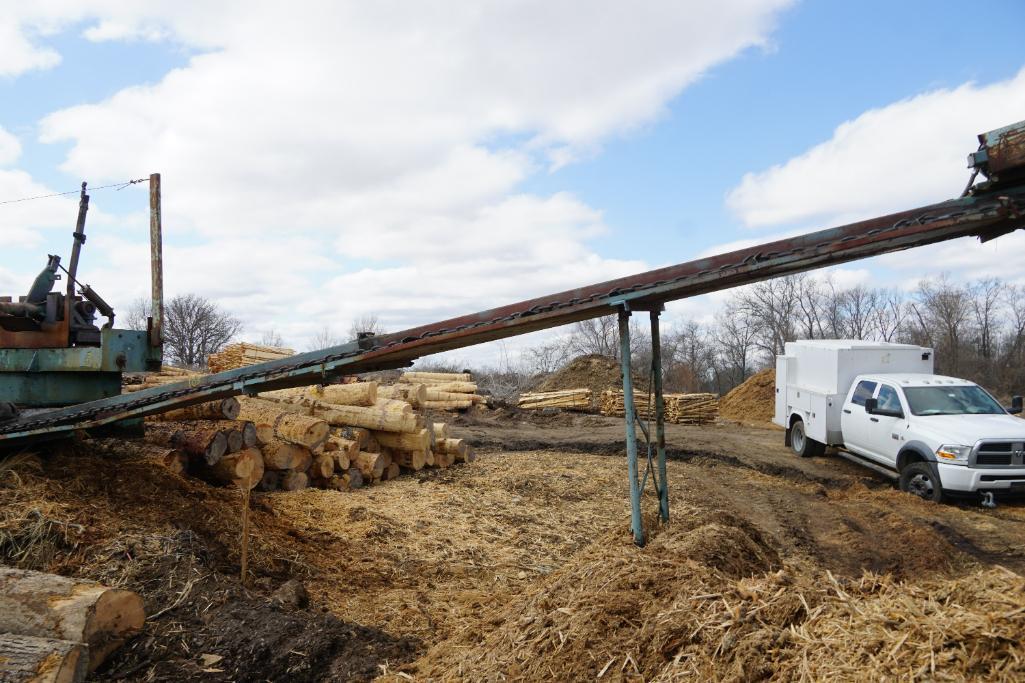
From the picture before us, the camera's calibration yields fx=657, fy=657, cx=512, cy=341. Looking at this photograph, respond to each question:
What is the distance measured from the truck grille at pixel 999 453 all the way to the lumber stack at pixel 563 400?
16.9m

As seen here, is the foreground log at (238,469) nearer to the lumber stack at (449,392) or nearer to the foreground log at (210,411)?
the foreground log at (210,411)

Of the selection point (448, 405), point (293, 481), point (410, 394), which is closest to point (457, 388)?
point (448, 405)

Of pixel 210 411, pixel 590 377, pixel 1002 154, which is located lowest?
pixel 590 377

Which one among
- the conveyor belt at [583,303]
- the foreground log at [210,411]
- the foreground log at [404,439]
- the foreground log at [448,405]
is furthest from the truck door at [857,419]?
the foreground log at [448,405]

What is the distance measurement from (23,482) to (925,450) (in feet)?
37.5

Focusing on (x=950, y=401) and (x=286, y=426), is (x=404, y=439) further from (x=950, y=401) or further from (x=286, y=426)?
(x=950, y=401)

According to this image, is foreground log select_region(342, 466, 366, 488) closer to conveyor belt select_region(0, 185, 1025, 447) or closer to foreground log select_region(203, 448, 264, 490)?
foreground log select_region(203, 448, 264, 490)

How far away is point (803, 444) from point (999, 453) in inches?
212

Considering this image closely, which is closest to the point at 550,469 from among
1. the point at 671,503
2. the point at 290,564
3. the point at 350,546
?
the point at 671,503

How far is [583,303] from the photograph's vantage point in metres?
5.46

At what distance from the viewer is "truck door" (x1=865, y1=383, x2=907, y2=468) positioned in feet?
35.4

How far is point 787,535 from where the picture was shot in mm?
8375

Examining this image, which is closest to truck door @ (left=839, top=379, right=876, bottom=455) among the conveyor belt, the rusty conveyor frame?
the rusty conveyor frame

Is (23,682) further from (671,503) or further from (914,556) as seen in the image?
(914,556)
